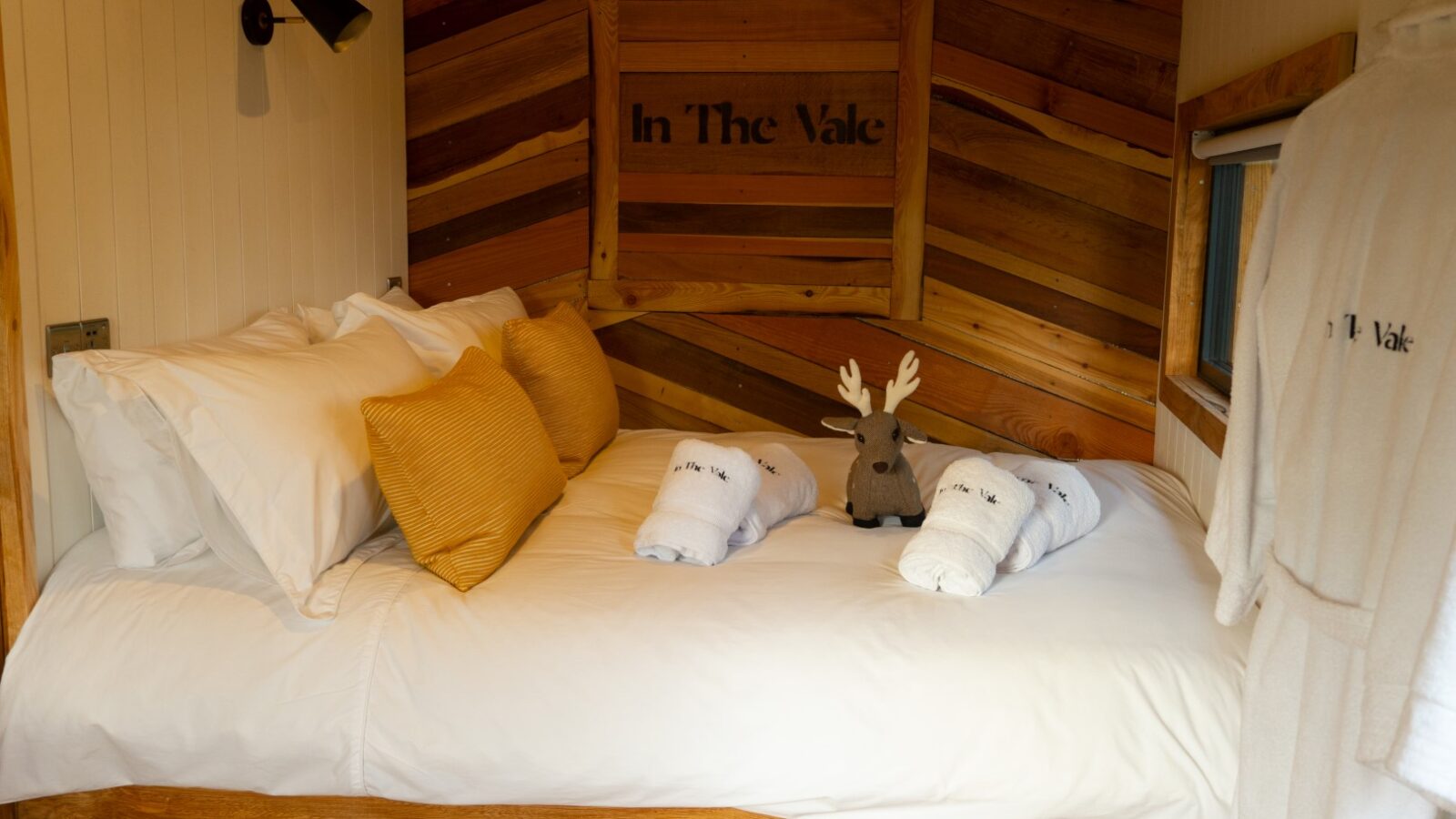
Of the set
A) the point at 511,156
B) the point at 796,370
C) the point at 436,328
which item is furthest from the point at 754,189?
the point at 436,328

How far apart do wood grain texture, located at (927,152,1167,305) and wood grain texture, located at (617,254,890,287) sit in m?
0.24

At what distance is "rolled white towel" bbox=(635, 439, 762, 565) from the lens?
2.19 m

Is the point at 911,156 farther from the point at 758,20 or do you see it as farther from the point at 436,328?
the point at 436,328

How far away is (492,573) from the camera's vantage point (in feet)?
6.93

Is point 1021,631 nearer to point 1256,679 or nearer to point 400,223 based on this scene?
point 1256,679

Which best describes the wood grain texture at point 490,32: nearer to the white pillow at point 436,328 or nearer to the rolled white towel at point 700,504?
the white pillow at point 436,328

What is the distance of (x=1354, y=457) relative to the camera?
1.44 meters

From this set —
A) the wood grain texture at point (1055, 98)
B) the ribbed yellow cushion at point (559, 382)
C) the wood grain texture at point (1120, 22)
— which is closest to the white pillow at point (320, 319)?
the ribbed yellow cushion at point (559, 382)

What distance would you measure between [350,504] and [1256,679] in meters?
1.45

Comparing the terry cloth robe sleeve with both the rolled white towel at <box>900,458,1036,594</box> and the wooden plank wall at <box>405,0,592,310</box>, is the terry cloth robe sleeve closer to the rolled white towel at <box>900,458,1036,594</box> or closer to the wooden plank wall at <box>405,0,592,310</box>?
the rolled white towel at <box>900,458,1036,594</box>

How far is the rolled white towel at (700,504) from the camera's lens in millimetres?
2191

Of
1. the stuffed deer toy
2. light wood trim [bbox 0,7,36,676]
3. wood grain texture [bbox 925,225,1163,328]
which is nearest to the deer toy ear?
the stuffed deer toy

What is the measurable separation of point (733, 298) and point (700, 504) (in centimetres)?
136

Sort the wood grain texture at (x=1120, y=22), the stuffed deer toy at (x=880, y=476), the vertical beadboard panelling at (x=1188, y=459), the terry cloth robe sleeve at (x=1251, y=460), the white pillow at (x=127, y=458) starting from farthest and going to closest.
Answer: the wood grain texture at (x=1120, y=22), the vertical beadboard panelling at (x=1188, y=459), the stuffed deer toy at (x=880, y=476), the white pillow at (x=127, y=458), the terry cloth robe sleeve at (x=1251, y=460)
